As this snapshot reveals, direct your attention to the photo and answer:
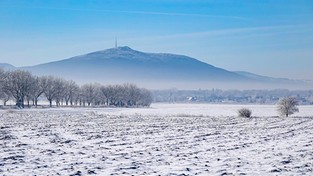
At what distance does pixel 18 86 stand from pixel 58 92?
19.3 metres

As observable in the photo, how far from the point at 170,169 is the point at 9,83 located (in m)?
113

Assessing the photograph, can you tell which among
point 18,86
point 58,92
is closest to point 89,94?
point 58,92

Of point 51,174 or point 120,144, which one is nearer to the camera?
point 51,174

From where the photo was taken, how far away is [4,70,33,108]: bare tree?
407ft

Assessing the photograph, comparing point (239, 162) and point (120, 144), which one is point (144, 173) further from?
point (120, 144)

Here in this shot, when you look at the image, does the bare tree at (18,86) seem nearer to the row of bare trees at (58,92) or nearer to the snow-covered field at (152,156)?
the row of bare trees at (58,92)

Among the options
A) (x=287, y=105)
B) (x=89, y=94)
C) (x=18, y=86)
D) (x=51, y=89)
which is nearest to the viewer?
(x=287, y=105)

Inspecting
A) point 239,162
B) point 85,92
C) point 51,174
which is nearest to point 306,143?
point 239,162

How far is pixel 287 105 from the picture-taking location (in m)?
84.3

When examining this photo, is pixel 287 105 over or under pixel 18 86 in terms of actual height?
under

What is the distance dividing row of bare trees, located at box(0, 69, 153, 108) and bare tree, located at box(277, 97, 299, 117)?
235 ft

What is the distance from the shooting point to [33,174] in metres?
17.7

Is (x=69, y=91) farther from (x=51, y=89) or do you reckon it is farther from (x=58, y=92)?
(x=51, y=89)

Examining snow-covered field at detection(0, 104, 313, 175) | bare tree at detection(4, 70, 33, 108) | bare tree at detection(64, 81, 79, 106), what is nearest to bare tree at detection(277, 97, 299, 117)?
snow-covered field at detection(0, 104, 313, 175)
